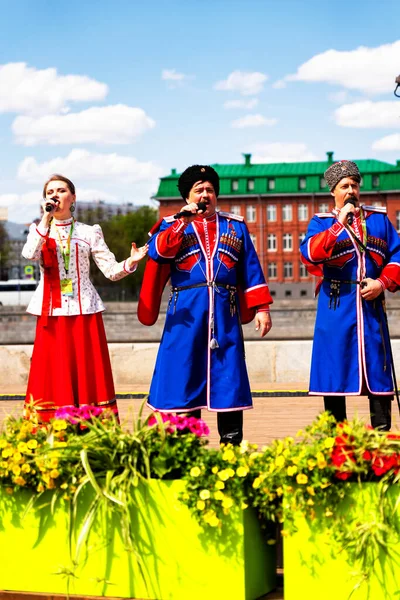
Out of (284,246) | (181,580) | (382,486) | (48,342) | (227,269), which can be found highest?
(284,246)

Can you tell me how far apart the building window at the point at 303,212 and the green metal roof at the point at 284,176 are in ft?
6.37

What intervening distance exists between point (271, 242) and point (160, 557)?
325 feet

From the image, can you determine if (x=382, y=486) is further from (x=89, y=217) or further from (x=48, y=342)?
(x=89, y=217)

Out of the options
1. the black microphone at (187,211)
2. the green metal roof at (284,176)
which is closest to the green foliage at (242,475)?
the black microphone at (187,211)

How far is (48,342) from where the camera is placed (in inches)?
253

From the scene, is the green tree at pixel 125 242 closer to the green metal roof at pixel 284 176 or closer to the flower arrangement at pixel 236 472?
the green metal roof at pixel 284 176

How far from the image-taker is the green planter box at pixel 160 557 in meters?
3.68

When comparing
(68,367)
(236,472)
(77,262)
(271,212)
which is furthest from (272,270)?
(236,472)

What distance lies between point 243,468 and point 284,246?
9910 centimetres

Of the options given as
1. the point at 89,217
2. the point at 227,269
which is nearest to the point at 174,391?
the point at 227,269

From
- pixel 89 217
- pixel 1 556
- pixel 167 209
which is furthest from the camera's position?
pixel 89 217

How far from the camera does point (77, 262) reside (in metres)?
6.58

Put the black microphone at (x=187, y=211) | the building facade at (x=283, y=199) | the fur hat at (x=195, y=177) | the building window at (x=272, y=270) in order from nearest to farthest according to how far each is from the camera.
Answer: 1. the black microphone at (x=187, y=211)
2. the fur hat at (x=195, y=177)
3. the building facade at (x=283, y=199)
4. the building window at (x=272, y=270)

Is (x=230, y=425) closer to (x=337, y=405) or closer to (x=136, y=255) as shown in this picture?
(x=337, y=405)
